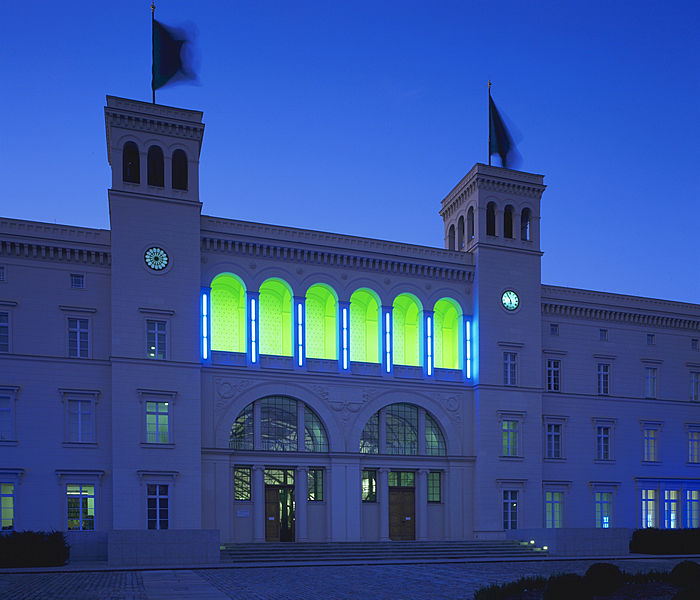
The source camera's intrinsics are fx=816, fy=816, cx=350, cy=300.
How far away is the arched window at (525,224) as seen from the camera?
49.1 meters

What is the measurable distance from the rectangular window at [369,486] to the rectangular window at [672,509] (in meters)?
19.5

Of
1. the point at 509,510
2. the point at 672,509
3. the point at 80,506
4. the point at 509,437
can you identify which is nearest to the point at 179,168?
the point at 80,506

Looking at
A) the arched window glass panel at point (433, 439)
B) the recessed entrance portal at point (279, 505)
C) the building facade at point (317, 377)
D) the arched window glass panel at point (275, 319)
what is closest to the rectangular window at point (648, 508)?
the building facade at point (317, 377)

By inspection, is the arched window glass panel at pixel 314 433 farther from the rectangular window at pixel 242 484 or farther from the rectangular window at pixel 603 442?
the rectangular window at pixel 603 442

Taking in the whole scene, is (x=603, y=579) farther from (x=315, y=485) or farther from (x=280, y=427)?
(x=280, y=427)

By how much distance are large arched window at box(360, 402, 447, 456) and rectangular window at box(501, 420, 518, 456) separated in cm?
345

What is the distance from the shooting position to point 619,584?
22.1 metres

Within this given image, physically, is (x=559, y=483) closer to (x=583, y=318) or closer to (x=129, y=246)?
(x=583, y=318)

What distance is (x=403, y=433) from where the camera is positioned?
4516 cm

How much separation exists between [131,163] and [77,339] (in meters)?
9.19

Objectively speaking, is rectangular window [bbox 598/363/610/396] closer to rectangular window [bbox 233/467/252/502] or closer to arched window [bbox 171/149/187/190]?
rectangular window [bbox 233/467/252/502]

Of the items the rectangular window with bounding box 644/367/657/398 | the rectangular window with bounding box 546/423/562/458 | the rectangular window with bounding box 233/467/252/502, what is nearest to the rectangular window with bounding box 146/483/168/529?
the rectangular window with bounding box 233/467/252/502

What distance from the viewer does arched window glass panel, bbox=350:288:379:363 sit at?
4703 centimetres

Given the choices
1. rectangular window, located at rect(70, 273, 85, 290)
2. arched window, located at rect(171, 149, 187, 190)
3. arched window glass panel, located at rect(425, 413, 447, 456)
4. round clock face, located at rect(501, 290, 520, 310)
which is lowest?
arched window glass panel, located at rect(425, 413, 447, 456)
